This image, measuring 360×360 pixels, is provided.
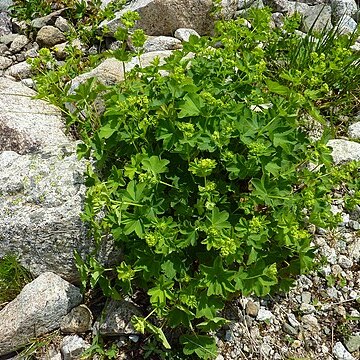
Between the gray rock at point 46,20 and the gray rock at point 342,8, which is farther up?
the gray rock at point 342,8

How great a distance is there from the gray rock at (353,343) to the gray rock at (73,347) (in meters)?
1.65

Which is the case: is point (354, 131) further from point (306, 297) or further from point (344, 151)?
point (306, 297)

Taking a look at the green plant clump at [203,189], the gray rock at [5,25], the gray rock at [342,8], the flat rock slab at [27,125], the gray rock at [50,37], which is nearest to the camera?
the green plant clump at [203,189]

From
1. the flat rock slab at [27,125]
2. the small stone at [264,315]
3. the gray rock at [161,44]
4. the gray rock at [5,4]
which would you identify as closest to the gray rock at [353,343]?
the small stone at [264,315]

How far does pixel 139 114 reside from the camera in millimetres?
3025

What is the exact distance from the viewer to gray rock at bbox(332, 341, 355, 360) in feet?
10.8

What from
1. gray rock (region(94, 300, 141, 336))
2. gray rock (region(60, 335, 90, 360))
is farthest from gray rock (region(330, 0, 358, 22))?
gray rock (region(60, 335, 90, 360))

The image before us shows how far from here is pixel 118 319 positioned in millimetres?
3352

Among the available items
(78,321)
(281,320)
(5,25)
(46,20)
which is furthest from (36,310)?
(5,25)

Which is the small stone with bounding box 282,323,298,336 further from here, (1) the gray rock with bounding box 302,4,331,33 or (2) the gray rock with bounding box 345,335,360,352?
(1) the gray rock with bounding box 302,4,331,33

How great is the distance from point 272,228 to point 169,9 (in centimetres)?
343

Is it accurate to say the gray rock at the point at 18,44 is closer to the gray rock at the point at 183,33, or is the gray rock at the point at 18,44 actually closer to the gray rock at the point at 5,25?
the gray rock at the point at 5,25

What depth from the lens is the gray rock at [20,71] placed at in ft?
18.3

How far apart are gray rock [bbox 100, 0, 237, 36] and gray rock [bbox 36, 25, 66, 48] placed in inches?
25.7
